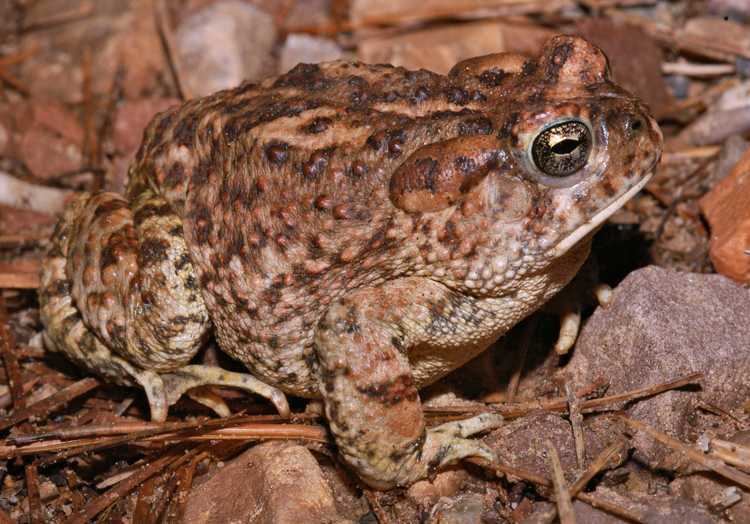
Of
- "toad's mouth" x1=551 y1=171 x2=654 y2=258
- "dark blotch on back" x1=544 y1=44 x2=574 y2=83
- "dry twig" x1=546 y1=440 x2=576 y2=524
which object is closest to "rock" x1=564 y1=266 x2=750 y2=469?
"dry twig" x1=546 y1=440 x2=576 y2=524

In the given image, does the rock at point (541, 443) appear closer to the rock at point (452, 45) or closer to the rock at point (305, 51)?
the rock at point (452, 45)

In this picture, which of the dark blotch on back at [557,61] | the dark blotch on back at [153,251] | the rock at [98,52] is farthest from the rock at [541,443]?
the rock at [98,52]

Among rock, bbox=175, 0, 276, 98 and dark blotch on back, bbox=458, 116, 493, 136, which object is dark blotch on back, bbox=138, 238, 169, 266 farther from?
rock, bbox=175, 0, 276, 98

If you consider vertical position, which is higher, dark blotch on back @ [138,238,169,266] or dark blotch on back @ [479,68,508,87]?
dark blotch on back @ [479,68,508,87]

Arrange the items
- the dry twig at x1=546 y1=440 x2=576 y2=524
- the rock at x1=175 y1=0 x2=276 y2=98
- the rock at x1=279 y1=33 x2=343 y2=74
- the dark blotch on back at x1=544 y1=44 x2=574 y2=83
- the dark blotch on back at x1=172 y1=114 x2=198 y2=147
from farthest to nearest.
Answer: the rock at x1=279 y1=33 x2=343 y2=74, the rock at x1=175 y1=0 x2=276 y2=98, the dark blotch on back at x1=172 y1=114 x2=198 y2=147, the dark blotch on back at x1=544 y1=44 x2=574 y2=83, the dry twig at x1=546 y1=440 x2=576 y2=524

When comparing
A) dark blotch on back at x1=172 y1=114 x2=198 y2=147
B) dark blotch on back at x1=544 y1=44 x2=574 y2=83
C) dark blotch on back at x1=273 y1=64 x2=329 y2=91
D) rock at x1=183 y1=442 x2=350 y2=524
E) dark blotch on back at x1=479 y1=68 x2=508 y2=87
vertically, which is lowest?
rock at x1=183 y1=442 x2=350 y2=524

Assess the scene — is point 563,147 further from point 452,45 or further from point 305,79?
point 452,45
